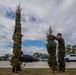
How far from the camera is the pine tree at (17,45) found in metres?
17.9

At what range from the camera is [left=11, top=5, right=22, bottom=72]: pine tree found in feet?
58.9

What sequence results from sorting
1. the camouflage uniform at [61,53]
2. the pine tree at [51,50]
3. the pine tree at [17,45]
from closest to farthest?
the pine tree at [51,50], the pine tree at [17,45], the camouflage uniform at [61,53]

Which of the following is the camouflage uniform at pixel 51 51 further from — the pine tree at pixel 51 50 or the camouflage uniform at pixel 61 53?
the camouflage uniform at pixel 61 53

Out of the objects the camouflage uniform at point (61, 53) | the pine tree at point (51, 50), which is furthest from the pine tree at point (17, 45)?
the camouflage uniform at point (61, 53)

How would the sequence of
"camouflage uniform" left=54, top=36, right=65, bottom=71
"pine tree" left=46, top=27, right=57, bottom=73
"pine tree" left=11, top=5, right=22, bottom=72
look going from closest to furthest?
"pine tree" left=46, top=27, right=57, bottom=73, "pine tree" left=11, top=5, right=22, bottom=72, "camouflage uniform" left=54, top=36, right=65, bottom=71

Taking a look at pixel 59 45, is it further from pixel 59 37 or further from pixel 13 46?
pixel 13 46

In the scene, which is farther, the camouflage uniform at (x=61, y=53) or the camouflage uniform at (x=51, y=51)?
the camouflage uniform at (x=61, y=53)

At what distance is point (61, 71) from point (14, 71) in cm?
358

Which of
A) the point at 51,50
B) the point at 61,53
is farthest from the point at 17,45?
the point at 61,53

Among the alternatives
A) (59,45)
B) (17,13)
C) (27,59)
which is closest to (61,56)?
(59,45)

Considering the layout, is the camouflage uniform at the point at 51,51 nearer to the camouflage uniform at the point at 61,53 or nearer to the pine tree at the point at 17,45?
the camouflage uniform at the point at 61,53

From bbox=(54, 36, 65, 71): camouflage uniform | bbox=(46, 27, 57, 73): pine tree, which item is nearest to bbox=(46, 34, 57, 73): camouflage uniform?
bbox=(46, 27, 57, 73): pine tree

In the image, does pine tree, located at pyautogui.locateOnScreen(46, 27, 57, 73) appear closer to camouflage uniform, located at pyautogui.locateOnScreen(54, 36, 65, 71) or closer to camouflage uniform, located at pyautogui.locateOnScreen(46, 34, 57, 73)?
camouflage uniform, located at pyautogui.locateOnScreen(46, 34, 57, 73)

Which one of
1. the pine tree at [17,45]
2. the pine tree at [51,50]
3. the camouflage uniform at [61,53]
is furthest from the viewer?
the camouflage uniform at [61,53]
